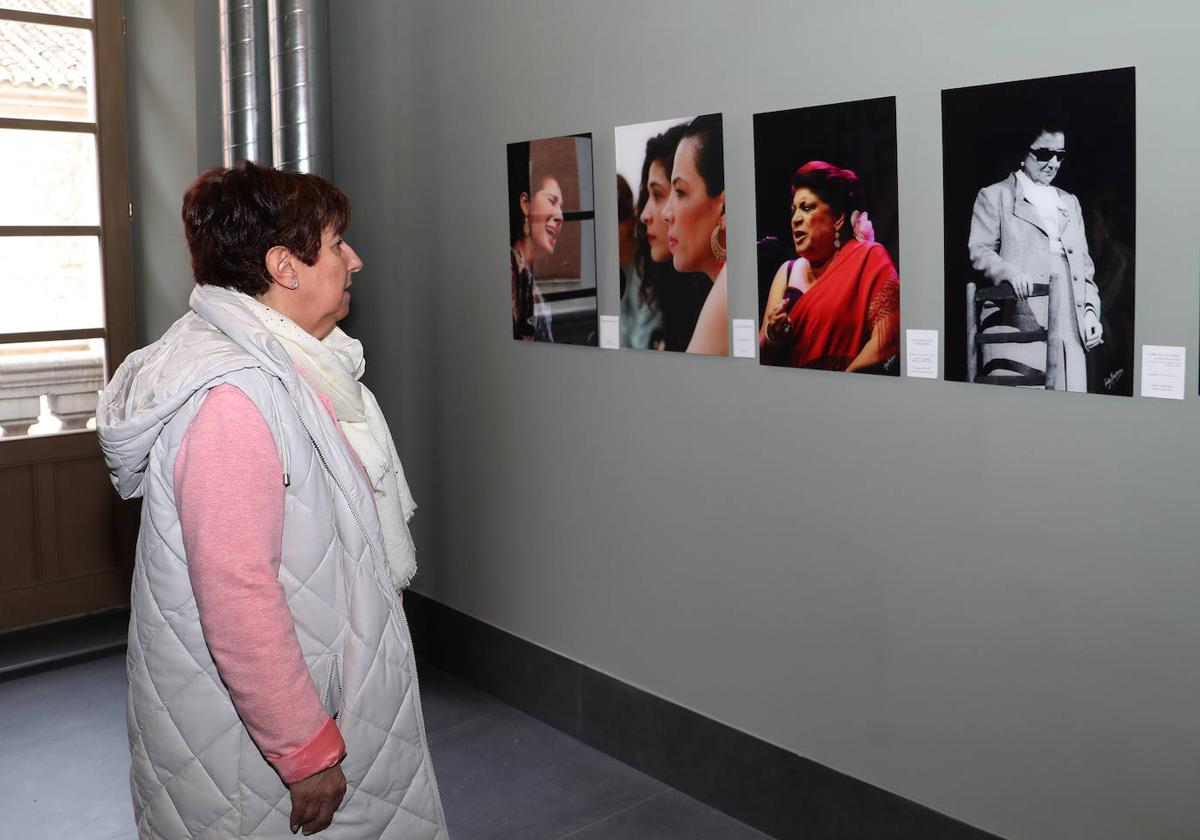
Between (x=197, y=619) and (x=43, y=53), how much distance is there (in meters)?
3.88

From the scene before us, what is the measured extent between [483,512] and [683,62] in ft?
5.93

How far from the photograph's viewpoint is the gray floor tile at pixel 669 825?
3.13 m

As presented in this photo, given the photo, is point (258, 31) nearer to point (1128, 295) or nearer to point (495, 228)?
point (495, 228)

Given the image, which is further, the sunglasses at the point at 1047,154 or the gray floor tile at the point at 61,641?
the gray floor tile at the point at 61,641

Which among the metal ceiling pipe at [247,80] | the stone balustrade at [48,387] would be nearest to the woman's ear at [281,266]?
the metal ceiling pipe at [247,80]

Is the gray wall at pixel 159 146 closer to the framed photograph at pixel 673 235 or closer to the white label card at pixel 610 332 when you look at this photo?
the white label card at pixel 610 332

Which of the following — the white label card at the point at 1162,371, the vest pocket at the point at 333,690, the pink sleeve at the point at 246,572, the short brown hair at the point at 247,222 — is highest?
the short brown hair at the point at 247,222

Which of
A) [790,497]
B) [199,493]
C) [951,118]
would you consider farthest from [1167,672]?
[199,493]

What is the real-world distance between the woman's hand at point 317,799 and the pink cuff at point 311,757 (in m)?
0.01

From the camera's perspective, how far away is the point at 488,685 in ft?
13.7

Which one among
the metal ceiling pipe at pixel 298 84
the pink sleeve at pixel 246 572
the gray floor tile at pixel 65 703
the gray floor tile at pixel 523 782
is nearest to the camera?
the pink sleeve at pixel 246 572

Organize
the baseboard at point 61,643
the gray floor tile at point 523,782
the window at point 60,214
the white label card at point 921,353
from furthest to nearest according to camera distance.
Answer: the window at point 60,214, the baseboard at point 61,643, the gray floor tile at point 523,782, the white label card at point 921,353

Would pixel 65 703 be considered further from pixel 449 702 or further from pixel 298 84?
pixel 298 84

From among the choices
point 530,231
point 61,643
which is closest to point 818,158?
point 530,231
